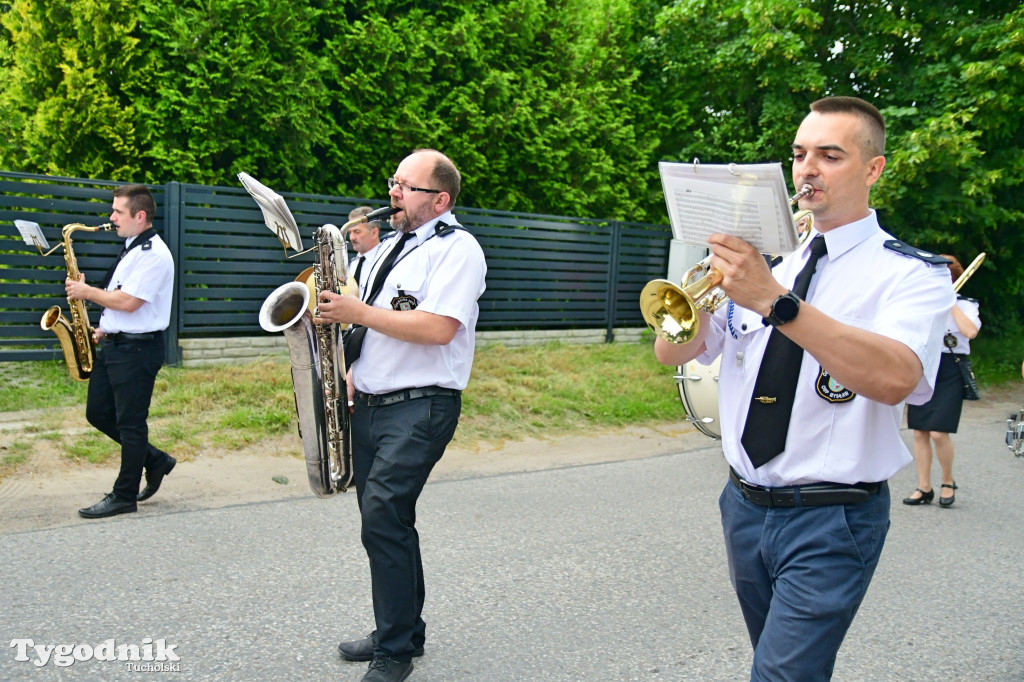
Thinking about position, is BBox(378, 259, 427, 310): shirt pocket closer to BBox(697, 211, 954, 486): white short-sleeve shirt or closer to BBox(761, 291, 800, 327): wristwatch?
BBox(697, 211, 954, 486): white short-sleeve shirt

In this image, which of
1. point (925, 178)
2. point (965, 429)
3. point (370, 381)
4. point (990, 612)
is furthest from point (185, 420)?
point (925, 178)

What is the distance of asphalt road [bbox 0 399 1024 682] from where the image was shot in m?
3.82

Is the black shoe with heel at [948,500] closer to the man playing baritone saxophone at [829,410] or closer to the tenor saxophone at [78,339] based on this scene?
the man playing baritone saxophone at [829,410]

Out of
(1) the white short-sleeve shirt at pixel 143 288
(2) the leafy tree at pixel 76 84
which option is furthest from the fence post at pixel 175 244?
(1) the white short-sleeve shirt at pixel 143 288

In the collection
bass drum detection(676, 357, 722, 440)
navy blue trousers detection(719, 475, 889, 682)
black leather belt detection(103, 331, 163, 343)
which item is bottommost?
bass drum detection(676, 357, 722, 440)

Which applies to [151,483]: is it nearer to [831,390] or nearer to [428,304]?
[428,304]

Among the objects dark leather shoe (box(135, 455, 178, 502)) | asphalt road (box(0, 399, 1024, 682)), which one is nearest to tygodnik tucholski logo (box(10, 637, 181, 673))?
asphalt road (box(0, 399, 1024, 682))

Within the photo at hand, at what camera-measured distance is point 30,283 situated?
8.59m

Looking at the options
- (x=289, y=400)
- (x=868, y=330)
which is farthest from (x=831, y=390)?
(x=289, y=400)

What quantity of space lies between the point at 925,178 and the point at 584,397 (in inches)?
250

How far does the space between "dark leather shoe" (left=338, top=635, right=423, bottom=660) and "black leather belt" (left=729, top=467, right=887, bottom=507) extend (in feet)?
6.21

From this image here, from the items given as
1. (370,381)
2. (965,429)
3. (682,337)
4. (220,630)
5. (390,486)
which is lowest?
(965,429)

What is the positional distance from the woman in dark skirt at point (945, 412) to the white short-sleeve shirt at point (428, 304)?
4349 mm

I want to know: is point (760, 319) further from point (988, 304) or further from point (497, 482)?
point (988, 304)
